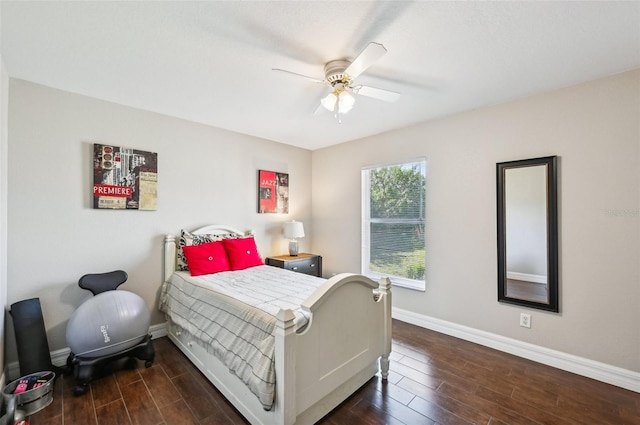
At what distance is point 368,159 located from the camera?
3.90 meters

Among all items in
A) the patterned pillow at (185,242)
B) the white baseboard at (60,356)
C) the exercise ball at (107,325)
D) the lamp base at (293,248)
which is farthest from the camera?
the lamp base at (293,248)

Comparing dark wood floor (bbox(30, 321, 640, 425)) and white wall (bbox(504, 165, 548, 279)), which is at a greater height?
white wall (bbox(504, 165, 548, 279))

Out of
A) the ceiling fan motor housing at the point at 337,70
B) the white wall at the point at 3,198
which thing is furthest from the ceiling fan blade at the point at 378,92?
the white wall at the point at 3,198

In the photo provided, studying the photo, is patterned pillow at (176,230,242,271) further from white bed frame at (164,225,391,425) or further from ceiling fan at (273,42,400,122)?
ceiling fan at (273,42,400,122)

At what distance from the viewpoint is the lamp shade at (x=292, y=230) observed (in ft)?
13.2

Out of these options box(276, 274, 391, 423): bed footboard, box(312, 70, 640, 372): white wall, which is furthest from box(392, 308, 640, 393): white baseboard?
box(276, 274, 391, 423): bed footboard

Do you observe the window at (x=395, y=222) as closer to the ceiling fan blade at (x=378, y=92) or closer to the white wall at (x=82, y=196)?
the ceiling fan blade at (x=378, y=92)

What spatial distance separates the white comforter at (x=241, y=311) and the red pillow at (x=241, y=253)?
0.16 meters

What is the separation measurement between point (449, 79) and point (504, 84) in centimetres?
52

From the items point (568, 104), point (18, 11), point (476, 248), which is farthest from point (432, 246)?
point (18, 11)

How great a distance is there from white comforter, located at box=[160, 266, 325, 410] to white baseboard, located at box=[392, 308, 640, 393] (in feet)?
5.38

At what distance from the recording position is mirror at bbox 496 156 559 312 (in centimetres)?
245

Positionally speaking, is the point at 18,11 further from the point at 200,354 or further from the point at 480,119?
the point at 480,119

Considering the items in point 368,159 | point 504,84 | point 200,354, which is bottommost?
point 200,354
